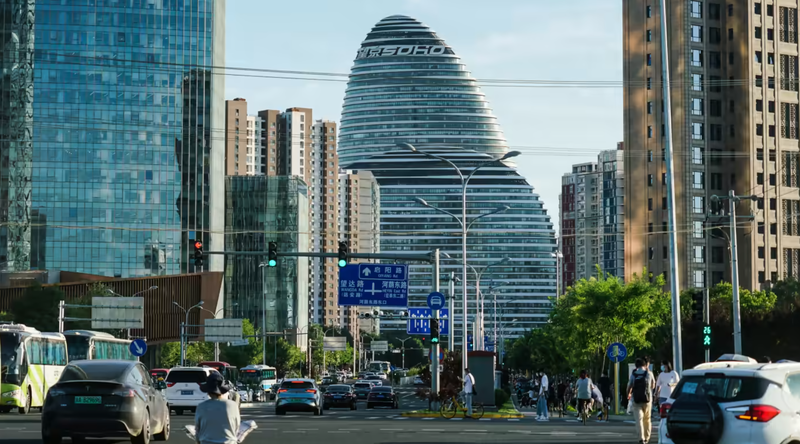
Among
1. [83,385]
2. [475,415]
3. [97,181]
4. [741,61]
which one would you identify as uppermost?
[741,61]

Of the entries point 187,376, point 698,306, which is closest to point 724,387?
point 698,306

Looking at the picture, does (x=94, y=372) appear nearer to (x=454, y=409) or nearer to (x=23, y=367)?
(x=23, y=367)

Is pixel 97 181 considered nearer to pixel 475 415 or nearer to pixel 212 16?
pixel 212 16

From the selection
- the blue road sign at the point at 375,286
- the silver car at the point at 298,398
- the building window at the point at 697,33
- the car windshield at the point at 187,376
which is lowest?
the silver car at the point at 298,398

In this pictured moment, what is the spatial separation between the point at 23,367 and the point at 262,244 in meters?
139

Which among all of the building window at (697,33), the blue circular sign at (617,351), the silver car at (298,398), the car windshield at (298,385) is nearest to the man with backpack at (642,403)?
the blue circular sign at (617,351)

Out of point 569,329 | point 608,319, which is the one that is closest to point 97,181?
point 569,329

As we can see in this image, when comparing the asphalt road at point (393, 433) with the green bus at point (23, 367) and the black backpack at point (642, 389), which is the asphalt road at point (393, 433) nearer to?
the black backpack at point (642, 389)

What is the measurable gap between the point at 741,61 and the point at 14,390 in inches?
3746

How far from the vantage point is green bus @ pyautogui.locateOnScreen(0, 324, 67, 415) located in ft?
137

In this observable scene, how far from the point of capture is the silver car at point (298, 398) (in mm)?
45844

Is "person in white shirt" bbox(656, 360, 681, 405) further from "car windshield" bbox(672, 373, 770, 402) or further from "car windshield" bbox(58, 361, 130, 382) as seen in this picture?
"car windshield" bbox(58, 361, 130, 382)

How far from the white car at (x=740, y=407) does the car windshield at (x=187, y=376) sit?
30031mm

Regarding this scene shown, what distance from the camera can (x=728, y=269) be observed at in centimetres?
11869
